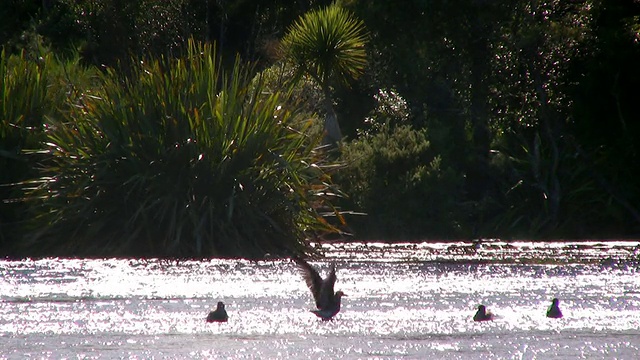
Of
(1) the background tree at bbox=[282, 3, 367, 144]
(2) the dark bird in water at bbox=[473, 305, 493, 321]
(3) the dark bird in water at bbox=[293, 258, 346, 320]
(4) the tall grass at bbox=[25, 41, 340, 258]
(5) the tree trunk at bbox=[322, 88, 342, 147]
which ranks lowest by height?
(2) the dark bird in water at bbox=[473, 305, 493, 321]

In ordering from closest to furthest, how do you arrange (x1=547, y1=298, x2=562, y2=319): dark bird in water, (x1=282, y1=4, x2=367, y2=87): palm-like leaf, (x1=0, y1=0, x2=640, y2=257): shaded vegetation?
(x1=547, y1=298, x2=562, y2=319): dark bird in water, (x1=0, y1=0, x2=640, y2=257): shaded vegetation, (x1=282, y1=4, x2=367, y2=87): palm-like leaf

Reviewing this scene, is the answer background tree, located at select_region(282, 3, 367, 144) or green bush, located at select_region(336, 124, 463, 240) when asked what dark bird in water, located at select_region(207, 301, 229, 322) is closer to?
green bush, located at select_region(336, 124, 463, 240)

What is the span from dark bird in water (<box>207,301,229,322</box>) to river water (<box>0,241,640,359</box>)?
0.11 meters

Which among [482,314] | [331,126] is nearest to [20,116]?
[331,126]

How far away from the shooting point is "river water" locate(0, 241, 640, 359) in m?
15.7

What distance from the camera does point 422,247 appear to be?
107 feet

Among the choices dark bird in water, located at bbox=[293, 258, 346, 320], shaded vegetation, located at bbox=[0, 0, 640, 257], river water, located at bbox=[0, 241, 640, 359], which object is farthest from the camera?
shaded vegetation, located at bbox=[0, 0, 640, 257]

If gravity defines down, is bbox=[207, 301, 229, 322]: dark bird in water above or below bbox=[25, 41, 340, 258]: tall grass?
below

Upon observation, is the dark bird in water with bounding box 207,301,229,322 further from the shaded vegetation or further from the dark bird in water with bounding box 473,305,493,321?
the shaded vegetation

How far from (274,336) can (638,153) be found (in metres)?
18.7

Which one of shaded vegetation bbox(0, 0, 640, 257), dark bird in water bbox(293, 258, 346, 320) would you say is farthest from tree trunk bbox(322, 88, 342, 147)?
dark bird in water bbox(293, 258, 346, 320)

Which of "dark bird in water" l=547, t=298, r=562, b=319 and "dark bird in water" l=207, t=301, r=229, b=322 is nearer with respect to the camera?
"dark bird in water" l=207, t=301, r=229, b=322

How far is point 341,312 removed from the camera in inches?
761

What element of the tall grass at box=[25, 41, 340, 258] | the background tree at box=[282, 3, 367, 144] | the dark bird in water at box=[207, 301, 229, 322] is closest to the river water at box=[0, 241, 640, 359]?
the dark bird in water at box=[207, 301, 229, 322]
